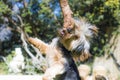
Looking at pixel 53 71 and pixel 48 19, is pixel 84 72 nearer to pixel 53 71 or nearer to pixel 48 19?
pixel 53 71

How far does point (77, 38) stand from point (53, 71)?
0.11 m

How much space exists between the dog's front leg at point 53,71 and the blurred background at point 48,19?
9397 mm

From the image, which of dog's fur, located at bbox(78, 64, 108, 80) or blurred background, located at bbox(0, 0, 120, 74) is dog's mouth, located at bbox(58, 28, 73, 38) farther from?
blurred background, located at bbox(0, 0, 120, 74)

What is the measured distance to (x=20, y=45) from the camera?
516 inches

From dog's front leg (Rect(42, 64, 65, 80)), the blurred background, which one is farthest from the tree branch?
the blurred background

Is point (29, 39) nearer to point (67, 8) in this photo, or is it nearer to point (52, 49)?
point (52, 49)

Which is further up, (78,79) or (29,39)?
(29,39)

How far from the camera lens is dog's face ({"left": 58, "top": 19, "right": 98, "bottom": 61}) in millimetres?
1008

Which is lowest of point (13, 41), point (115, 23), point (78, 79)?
point (78, 79)

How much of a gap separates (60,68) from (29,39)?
0.67ft

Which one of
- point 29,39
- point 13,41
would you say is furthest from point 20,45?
point 29,39

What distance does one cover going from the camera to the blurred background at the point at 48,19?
36.3 feet

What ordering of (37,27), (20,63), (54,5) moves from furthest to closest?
1. (37,27)
2. (54,5)
3. (20,63)

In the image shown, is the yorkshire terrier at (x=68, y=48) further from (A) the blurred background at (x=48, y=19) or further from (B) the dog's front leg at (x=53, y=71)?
(A) the blurred background at (x=48, y=19)
